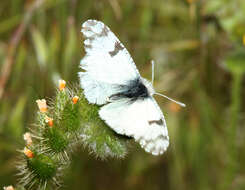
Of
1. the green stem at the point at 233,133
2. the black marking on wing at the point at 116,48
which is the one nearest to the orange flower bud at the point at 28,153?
the black marking on wing at the point at 116,48

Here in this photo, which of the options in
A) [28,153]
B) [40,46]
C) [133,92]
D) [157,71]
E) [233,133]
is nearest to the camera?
[28,153]

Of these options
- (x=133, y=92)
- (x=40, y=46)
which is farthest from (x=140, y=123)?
(x=40, y=46)

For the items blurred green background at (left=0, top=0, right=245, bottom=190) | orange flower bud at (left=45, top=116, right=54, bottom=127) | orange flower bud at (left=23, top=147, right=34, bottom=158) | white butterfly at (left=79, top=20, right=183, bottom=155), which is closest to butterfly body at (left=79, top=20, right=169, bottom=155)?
white butterfly at (left=79, top=20, right=183, bottom=155)

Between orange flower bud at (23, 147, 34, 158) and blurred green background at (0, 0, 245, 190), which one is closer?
orange flower bud at (23, 147, 34, 158)

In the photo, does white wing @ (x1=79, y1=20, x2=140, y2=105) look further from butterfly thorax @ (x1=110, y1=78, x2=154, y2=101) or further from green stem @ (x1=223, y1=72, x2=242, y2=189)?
green stem @ (x1=223, y1=72, x2=242, y2=189)

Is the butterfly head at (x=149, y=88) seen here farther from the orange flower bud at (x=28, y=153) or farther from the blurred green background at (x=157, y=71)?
the blurred green background at (x=157, y=71)

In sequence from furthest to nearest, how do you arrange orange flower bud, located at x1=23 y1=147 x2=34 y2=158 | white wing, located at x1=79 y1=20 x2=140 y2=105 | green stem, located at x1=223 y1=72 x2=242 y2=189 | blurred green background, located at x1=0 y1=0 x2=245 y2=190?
blurred green background, located at x1=0 y1=0 x2=245 y2=190, green stem, located at x1=223 y1=72 x2=242 y2=189, white wing, located at x1=79 y1=20 x2=140 y2=105, orange flower bud, located at x1=23 y1=147 x2=34 y2=158

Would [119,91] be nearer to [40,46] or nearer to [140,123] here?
[140,123]

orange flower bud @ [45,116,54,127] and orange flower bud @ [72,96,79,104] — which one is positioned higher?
orange flower bud @ [72,96,79,104]
